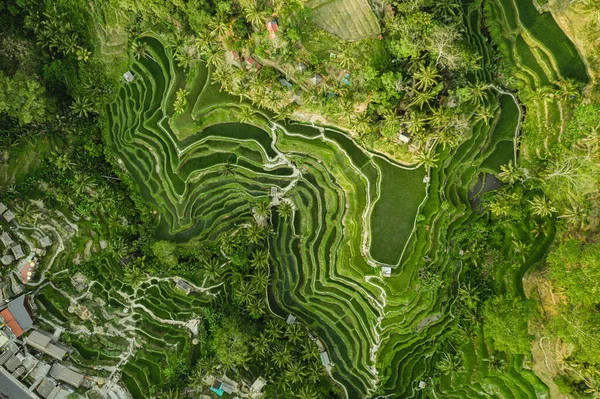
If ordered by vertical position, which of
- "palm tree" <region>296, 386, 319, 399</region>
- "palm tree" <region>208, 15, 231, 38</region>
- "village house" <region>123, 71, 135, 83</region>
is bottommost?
"palm tree" <region>296, 386, 319, 399</region>

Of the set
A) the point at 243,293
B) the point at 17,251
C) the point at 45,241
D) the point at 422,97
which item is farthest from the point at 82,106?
the point at 422,97

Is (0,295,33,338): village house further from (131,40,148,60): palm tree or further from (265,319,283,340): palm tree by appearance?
(131,40,148,60): palm tree

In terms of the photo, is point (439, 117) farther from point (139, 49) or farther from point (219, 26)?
point (139, 49)

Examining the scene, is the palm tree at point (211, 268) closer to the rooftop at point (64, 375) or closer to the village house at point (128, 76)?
the rooftop at point (64, 375)

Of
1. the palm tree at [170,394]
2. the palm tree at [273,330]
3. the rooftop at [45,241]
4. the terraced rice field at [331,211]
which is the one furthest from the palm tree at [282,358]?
the rooftop at [45,241]

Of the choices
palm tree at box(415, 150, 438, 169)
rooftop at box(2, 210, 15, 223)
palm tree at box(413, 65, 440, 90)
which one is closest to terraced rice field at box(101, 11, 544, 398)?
palm tree at box(415, 150, 438, 169)

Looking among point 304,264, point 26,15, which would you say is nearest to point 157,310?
point 304,264
